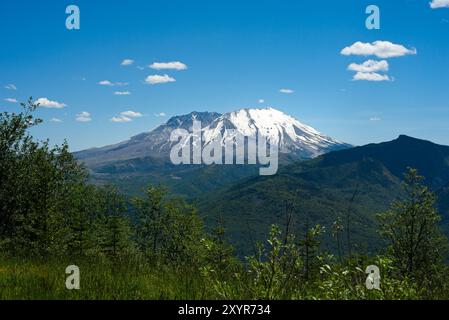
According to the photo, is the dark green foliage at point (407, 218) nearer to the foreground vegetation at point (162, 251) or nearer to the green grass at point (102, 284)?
the foreground vegetation at point (162, 251)

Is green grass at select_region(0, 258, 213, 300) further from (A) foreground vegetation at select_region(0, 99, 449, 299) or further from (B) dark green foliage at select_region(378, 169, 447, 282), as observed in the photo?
(B) dark green foliage at select_region(378, 169, 447, 282)

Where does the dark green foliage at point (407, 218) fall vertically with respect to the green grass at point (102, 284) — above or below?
below

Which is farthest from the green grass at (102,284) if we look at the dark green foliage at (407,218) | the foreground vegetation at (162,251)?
the dark green foliage at (407,218)

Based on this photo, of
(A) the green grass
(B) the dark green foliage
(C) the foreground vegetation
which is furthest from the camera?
(B) the dark green foliage

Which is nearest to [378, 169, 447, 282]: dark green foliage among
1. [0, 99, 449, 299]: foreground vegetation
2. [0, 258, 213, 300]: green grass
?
[0, 99, 449, 299]: foreground vegetation

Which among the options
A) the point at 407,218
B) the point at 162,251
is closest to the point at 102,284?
the point at 162,251

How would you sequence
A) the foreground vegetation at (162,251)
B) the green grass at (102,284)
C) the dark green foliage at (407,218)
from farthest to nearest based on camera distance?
the dark green foliage at (407,218)
the green grass at (102,284)
the foreground vegetation at (162,251)

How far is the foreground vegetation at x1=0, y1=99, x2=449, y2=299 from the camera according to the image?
6109mm

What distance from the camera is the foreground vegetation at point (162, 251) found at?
6.11 m

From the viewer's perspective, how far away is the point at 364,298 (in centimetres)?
554

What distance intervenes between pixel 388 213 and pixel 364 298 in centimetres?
4140
